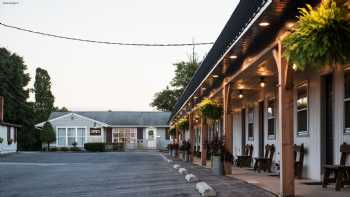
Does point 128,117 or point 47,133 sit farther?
point 128,117

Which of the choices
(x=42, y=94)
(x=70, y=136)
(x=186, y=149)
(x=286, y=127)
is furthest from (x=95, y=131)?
(x=286, y=127)

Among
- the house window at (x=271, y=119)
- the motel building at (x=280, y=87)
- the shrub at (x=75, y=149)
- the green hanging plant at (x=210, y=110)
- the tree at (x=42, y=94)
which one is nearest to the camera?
the motel building at (x=280, y=87)

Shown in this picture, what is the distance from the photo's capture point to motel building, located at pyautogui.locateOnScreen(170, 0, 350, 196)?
32.0 feet

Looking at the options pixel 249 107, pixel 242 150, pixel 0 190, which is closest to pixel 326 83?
pixel 0 190

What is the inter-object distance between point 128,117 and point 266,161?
48.8m

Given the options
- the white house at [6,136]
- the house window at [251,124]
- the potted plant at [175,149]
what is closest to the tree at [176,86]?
the white house at [6,136]

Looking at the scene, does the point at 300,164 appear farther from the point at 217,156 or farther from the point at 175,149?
the point at 175,149

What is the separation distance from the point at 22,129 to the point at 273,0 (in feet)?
184

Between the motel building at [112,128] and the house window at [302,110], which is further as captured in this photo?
the motel building at [112,128]

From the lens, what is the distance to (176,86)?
7900 cm

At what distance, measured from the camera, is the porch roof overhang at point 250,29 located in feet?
28.9

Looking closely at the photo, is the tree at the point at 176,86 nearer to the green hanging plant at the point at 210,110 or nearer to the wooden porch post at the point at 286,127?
the green hanging plant at the point at 210,110

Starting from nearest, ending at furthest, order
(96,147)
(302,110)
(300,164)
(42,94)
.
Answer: (300,164) < (302,110) < (96,147) < (42,94)

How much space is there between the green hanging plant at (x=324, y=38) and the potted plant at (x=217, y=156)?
994cm
